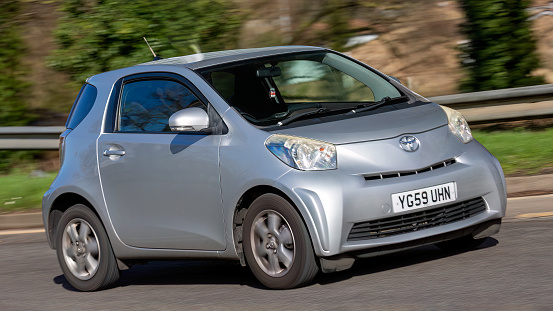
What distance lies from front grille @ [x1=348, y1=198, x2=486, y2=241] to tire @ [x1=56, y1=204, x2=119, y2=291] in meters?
2.09

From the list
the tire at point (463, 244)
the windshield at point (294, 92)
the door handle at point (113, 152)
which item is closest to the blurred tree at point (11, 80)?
the windshield at point (294, 92)

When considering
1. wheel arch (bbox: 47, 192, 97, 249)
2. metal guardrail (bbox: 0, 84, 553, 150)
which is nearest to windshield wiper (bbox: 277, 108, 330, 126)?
wheel arch (bbox: 47, 192, 97, 249)

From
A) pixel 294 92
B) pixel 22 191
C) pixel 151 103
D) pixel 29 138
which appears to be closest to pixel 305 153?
pixel 151 103

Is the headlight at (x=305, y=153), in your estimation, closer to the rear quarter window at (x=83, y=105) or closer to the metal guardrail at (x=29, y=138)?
the rear quarter window at (x=83, y=105)

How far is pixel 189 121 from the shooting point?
239 inches

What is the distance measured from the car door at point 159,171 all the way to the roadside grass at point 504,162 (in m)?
3.79

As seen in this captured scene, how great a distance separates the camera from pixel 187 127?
20.0 feet

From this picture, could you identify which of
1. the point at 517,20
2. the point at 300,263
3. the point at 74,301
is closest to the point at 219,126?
the point at 300,263

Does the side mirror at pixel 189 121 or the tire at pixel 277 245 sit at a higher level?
the side mirror at pixel 189 121

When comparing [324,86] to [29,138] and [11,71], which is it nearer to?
[29,138]

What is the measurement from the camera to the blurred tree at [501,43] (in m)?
11.6

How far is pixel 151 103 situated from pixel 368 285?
6.95 feet

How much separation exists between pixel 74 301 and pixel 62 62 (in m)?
8.08

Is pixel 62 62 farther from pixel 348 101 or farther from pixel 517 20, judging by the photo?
pixel 348 101
